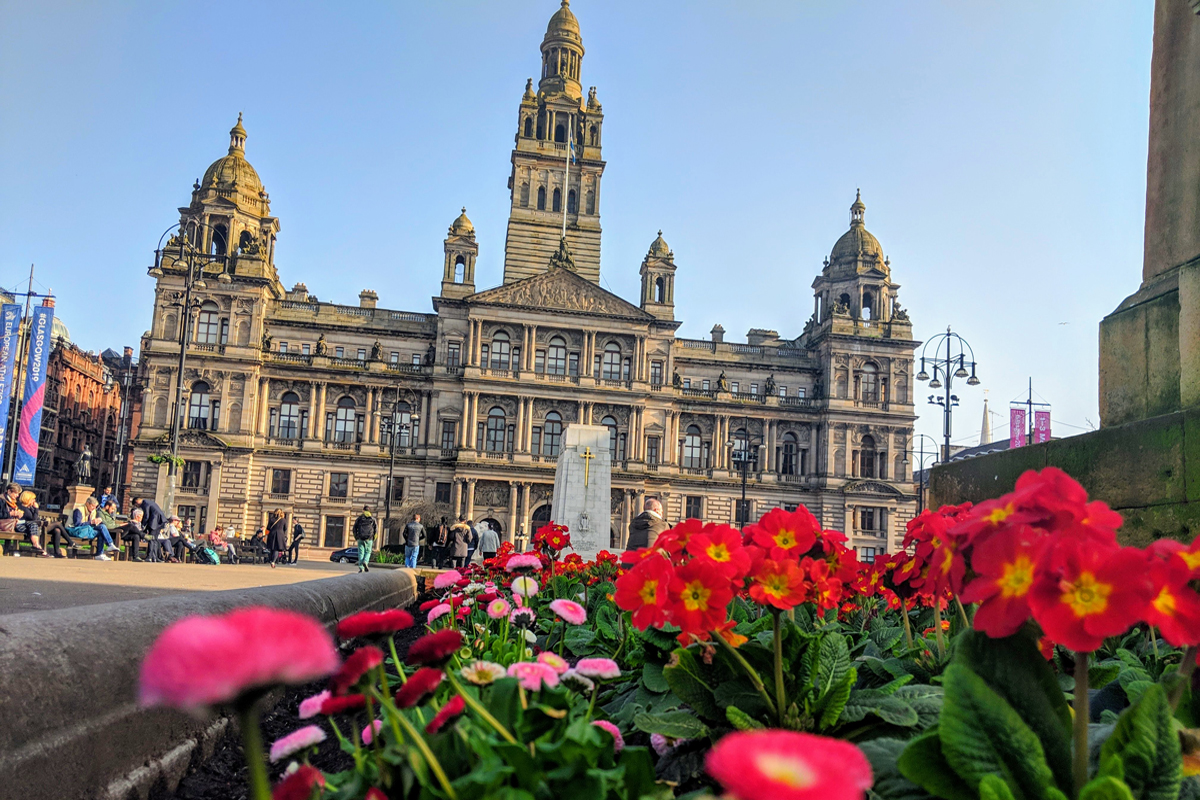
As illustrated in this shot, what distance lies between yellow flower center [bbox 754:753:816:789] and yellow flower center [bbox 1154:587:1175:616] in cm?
93

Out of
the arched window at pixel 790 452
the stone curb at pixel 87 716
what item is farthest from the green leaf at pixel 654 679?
the arched window at pixel 790 452

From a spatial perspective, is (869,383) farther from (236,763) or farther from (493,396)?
(236,763)

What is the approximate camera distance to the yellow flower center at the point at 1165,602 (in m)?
1.49

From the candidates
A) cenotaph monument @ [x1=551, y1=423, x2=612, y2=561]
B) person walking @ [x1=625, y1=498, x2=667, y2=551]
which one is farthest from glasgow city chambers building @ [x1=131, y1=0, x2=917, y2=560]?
person walking @ [x1=625, y1=498, x2=667, y2=551]

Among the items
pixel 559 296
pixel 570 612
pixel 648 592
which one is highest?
pixel 559 296

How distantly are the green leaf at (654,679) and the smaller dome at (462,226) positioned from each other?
161 feet

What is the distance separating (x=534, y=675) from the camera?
6.17 feet

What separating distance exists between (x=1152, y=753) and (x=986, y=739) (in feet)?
0.91

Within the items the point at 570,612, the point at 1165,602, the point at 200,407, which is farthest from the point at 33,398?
the point at 1165,602

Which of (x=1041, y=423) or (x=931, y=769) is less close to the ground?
(x=1041, y=423)

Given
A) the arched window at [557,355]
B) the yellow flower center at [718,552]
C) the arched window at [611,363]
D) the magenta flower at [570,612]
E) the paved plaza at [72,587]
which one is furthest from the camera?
the arched window at [611,363]

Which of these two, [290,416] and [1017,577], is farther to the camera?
[290,416]

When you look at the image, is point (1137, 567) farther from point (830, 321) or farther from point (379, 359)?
point (830, 321)

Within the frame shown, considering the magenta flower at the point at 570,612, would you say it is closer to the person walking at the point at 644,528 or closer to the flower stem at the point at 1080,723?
the flower stem at the point at 1080,723
